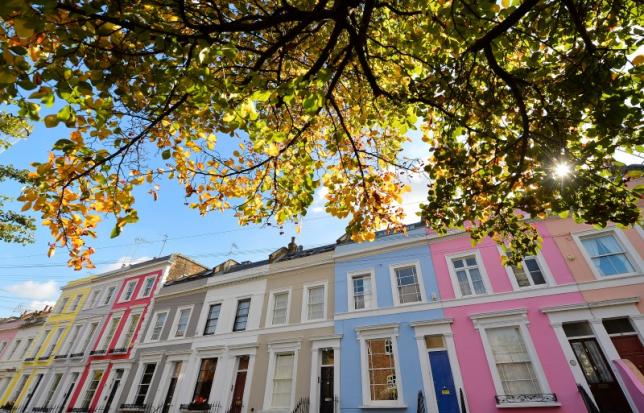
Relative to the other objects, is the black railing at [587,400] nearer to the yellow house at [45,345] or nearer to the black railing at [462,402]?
the black railing at [462,402]

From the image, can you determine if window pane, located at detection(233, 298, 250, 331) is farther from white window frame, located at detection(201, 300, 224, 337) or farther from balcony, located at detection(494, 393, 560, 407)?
balcony, located at detection(494, 393, 560, 407)

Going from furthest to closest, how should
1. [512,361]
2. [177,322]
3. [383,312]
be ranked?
[177,322] → [383,312] → [512,361]

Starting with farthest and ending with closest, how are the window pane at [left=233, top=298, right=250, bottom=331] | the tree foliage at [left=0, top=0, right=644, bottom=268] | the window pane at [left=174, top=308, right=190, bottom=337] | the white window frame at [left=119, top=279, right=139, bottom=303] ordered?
the white window frame at [left=119, top=279, right=139, bottom=303] → the window pane at [left=174, top=308, right=190, bottom=337] → the window pane at [left=233, top=298, right=250, bottom=331] → the tree foliage at [left=0, top=0, right=644, bottom=268]

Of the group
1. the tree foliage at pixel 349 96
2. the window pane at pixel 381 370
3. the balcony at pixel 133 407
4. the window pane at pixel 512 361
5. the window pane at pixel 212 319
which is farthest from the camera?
the window pane at pixel 212 319

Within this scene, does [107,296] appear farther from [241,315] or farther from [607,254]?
[607,254]

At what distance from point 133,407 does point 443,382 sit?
51.4 ft

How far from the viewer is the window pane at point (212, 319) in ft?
55.1

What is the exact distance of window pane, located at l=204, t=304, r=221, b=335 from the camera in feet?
55.1

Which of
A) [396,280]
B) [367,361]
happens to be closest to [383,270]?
[396,280]

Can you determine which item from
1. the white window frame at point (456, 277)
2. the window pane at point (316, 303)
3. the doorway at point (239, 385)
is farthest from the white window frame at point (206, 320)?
the white window frame at point (456, 277)

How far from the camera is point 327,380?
492 inches

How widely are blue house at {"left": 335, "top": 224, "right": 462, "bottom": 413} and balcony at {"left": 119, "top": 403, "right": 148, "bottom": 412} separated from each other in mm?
11156

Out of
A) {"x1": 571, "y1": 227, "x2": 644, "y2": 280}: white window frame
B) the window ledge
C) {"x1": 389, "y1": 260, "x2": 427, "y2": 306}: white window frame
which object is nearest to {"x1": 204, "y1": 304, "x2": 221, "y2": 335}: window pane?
the window ledge

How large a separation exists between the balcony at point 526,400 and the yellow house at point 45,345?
29070 millimetres
